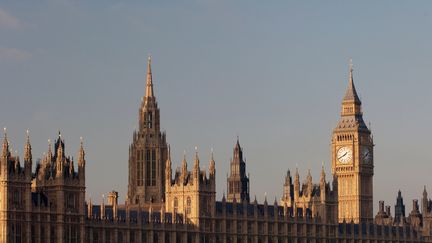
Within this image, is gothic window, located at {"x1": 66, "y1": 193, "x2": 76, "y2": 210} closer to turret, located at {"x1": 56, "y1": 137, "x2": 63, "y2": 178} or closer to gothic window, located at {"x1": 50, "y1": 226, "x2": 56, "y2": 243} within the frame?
turret, located at {"x1": 56, "y1": 137, "x2": 63, "y2": 178}

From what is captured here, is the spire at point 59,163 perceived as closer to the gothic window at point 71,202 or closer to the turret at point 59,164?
the turret at point 59,164

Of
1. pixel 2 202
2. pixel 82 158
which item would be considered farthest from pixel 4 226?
pixel 82 158

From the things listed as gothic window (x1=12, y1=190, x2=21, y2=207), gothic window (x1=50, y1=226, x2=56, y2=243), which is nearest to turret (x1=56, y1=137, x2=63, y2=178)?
gothic window (x1=50, y1=226, x2=56, y2=243)

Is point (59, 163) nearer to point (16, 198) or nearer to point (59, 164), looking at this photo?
point (59, 164)

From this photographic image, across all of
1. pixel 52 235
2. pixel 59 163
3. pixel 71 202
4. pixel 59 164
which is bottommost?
pixel 52 235

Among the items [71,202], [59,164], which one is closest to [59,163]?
[59,164]

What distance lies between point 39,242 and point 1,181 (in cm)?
888

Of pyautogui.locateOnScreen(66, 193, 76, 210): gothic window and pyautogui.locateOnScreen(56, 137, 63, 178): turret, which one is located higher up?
pyautogui.locateOnScreen(56, 137, 63, 178): turret

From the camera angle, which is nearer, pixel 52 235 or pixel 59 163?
pixel 52 235

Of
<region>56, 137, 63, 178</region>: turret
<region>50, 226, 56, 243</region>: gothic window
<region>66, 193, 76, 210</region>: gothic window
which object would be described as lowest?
<region>50, 226, 56, 243</region>: gothic window

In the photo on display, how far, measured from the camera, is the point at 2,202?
187875 millimetres

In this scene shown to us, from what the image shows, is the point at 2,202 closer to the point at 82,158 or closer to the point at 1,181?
the point at 1,181

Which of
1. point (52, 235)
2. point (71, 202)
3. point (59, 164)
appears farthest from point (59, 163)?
point (52, 235)

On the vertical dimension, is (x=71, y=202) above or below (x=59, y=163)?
below
